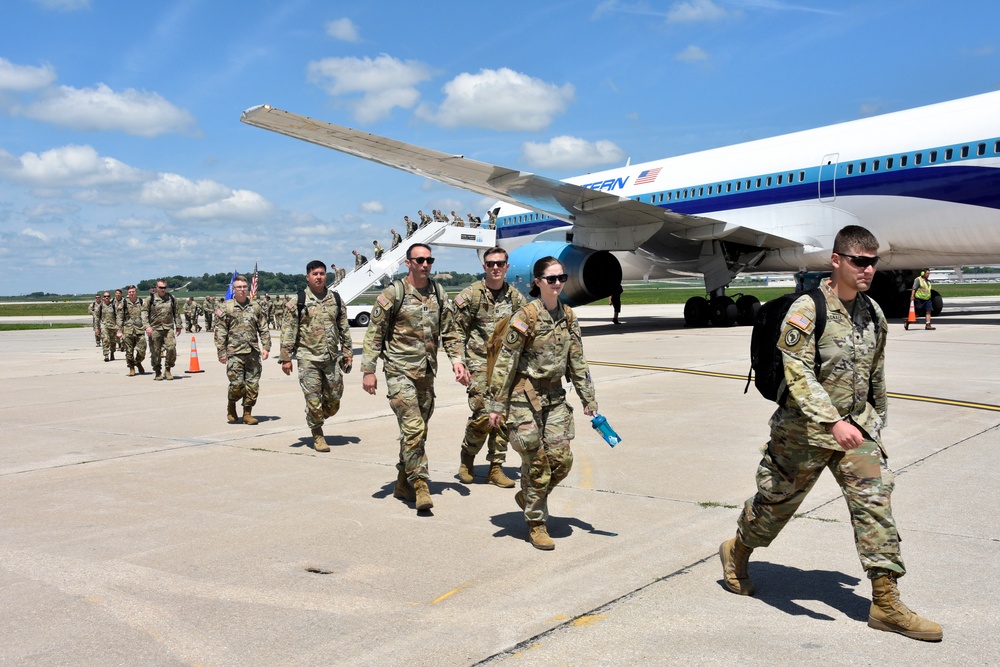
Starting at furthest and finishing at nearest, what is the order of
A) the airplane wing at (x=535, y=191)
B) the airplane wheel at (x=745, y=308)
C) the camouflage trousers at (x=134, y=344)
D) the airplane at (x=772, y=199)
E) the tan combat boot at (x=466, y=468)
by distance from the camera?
the airplane wheel at (x=745, y=308)
the airplane wing at (x=535, y=191)
the airplane at (x=772, y=199)
the camouflage trousers at (x=134, y=344)
the tan combat boot at (x=466, y=468)

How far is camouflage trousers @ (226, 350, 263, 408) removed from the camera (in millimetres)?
10055

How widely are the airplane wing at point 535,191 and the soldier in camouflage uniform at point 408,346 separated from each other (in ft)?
35.3

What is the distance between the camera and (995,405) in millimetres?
9320

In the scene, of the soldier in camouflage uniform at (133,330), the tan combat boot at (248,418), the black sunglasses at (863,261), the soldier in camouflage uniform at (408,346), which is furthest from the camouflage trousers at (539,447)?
the soldier in camouflage uniform at (133,330)

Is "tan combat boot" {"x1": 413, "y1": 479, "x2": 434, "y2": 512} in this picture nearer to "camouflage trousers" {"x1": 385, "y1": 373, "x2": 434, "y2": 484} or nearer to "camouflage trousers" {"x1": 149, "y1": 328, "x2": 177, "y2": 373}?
"camouflage trousers" {"x1": 385, "y1": 373, "x2": 434, "y2": 484}

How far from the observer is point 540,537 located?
5.07 m

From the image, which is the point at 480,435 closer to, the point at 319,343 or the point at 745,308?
the point at 319,343

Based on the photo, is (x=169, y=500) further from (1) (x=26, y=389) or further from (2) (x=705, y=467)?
(1) (x=26, y=389)

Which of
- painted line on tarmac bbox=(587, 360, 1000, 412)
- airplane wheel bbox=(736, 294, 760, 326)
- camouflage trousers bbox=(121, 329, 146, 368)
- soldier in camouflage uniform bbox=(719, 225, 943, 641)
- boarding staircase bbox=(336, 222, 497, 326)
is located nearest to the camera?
soldier in camouflage uniform bbox=(719, 225, 943, 641)

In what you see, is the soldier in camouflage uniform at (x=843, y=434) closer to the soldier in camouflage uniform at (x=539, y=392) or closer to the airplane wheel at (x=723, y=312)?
the soldier in camouflage uniform at (x=539, y=392)

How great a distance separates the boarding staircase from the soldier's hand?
26.1 m

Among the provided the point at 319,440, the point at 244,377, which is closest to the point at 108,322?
the point at 244,377

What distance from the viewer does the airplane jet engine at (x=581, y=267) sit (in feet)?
69.5

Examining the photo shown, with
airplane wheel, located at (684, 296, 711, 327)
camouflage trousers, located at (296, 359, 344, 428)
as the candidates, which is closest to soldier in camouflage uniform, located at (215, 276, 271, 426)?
camouflage trousers, located at (296, 359, 344, 428)
